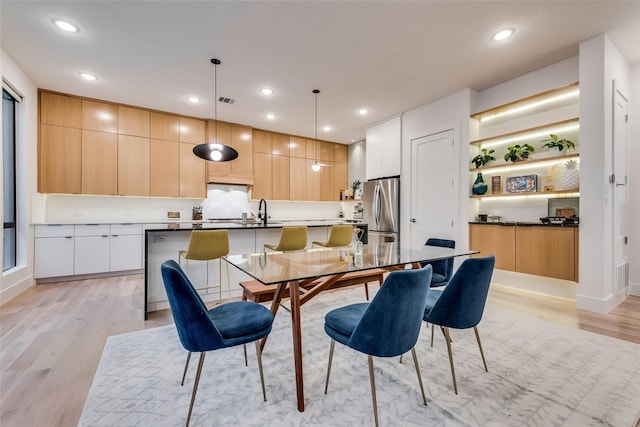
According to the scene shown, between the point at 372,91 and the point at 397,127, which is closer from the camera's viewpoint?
the point at 372,91

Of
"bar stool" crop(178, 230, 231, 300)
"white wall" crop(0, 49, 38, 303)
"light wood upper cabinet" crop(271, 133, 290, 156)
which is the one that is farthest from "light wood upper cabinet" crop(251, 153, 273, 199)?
"white wall" crop(0, 49, 38, 303)

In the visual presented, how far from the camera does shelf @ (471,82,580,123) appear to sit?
352cm

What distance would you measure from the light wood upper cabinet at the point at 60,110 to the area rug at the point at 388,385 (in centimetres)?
403

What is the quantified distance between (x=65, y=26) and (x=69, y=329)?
115 inches

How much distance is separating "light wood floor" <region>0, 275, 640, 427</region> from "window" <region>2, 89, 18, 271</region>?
0.60 metres

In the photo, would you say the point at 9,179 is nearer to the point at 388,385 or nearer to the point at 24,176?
the point at 24,176

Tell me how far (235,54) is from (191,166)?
283 cm

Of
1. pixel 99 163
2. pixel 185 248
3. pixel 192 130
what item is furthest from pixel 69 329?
pixel 192 130

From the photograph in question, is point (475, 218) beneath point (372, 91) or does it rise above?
beneath

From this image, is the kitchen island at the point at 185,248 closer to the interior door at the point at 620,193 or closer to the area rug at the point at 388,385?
the area rug at the point at 388,385

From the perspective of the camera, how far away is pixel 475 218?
4301 mm

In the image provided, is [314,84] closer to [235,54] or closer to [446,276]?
[235,54]

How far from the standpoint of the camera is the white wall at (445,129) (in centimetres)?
424

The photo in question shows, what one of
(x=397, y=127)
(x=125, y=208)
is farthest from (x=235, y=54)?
(x=125, y=208)
